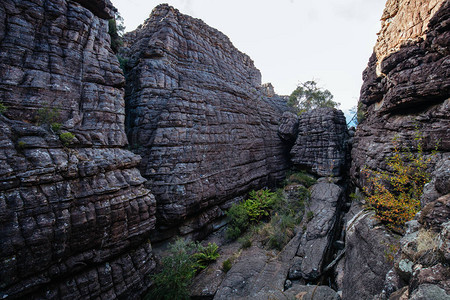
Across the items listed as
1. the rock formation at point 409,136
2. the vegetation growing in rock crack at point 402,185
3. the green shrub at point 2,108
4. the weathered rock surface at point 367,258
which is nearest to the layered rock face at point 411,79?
the rock formation at point 409,136

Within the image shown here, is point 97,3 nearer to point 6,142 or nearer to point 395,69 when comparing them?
point 6,142

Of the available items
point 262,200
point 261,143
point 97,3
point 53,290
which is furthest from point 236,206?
point 97,3

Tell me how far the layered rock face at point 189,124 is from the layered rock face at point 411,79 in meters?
9.32

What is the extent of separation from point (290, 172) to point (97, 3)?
21.4 metres

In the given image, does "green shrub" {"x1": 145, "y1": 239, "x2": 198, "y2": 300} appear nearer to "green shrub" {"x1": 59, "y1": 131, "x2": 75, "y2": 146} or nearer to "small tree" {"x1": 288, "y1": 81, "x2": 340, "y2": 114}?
"green shrub" {"x1": 59, "y1": 131, "x2": 75, "y2": 146}

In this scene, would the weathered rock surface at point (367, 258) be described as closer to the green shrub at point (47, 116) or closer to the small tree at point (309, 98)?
the green shrub at point (47, 116)

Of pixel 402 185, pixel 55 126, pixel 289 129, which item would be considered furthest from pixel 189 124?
pixel 289 129

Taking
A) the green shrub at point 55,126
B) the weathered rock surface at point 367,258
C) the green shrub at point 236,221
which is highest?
the green shrub at point 55,126

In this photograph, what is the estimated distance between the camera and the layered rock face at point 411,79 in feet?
24.6

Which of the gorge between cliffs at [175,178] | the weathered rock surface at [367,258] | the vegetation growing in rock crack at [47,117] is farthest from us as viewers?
the vegetation growing in rock crack at [47,117]

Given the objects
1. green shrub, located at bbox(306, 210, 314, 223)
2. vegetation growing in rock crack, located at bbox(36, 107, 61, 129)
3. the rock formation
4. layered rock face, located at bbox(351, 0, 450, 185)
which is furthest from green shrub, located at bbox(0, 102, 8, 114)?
green shrub, located at bbox(306, 210, 314, 223)

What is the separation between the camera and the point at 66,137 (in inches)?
325

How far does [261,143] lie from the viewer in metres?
19.4

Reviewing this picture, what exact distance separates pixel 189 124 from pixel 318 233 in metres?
11.4
